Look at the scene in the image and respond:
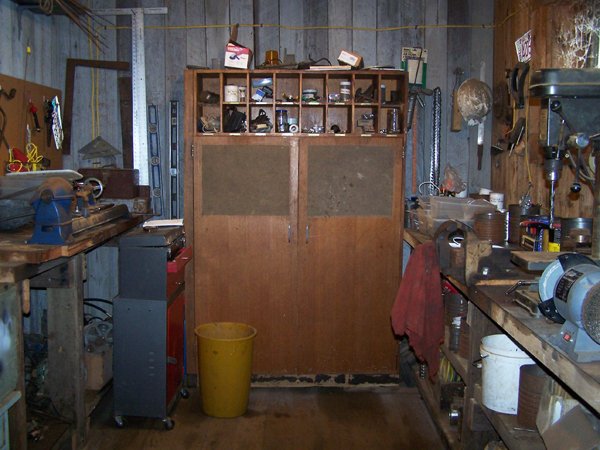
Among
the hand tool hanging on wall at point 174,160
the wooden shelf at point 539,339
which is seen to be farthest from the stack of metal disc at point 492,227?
the hand tool hanging on wall at point 174,160

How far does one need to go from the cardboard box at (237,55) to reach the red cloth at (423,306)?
5.11 ft

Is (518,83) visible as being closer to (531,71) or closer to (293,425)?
(531,71)

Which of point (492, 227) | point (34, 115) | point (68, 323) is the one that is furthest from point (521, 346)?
point (34, 115)

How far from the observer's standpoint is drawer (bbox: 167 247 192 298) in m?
3.09

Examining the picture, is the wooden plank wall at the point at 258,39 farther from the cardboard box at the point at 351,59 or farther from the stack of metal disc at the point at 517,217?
the stack of metal disc at the point at 517,217

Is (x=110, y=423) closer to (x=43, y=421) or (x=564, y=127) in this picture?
(x=43, y=421)

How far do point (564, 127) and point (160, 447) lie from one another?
2328 millimetres

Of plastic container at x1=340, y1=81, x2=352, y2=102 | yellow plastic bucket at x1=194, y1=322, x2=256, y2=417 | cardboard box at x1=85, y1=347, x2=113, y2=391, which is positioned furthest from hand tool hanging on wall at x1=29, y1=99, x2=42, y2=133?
plastic container at x1=340, y1=81, x2=352, y2=102

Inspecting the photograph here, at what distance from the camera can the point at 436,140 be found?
3.81 m

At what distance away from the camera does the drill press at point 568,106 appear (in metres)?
1.78

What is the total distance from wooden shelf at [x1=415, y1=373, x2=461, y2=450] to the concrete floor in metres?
0.11

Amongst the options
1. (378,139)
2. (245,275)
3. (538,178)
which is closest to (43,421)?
(245,275)

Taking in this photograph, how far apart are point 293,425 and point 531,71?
2302mm

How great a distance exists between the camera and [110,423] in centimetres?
312
